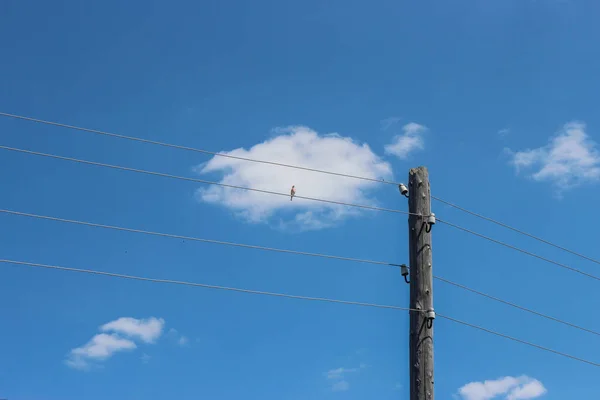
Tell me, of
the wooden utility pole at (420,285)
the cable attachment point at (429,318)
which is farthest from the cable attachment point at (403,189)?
the cable attachment point at (429,318)

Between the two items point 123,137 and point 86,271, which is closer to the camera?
point 86,271

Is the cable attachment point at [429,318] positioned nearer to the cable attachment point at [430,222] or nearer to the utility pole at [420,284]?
the utility pole at [420,284]

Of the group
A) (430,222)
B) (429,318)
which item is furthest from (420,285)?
(430,222)

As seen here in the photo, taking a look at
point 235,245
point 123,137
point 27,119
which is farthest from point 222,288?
point 27,119

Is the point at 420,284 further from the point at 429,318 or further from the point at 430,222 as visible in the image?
the point at 430,222

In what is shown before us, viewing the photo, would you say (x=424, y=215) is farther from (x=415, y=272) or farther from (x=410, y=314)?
(x=410, y=314)

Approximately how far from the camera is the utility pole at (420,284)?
9.77 meters

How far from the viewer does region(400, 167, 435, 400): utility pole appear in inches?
385

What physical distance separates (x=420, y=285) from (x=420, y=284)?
0.02m

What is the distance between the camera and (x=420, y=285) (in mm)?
10344

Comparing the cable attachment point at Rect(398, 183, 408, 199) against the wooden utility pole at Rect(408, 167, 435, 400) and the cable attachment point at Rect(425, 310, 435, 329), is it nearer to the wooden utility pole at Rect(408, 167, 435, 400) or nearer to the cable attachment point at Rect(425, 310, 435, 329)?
the wooden utility pole at Rect(408, 167, 435, 400)

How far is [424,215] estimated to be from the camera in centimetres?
1073

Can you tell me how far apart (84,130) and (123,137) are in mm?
654

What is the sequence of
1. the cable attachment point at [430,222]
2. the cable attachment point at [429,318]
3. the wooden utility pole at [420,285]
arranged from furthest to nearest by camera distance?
the cable attachment point at [430,222] → the cable attachment point at [429,318] → the wooden utility pole at [420,285]
